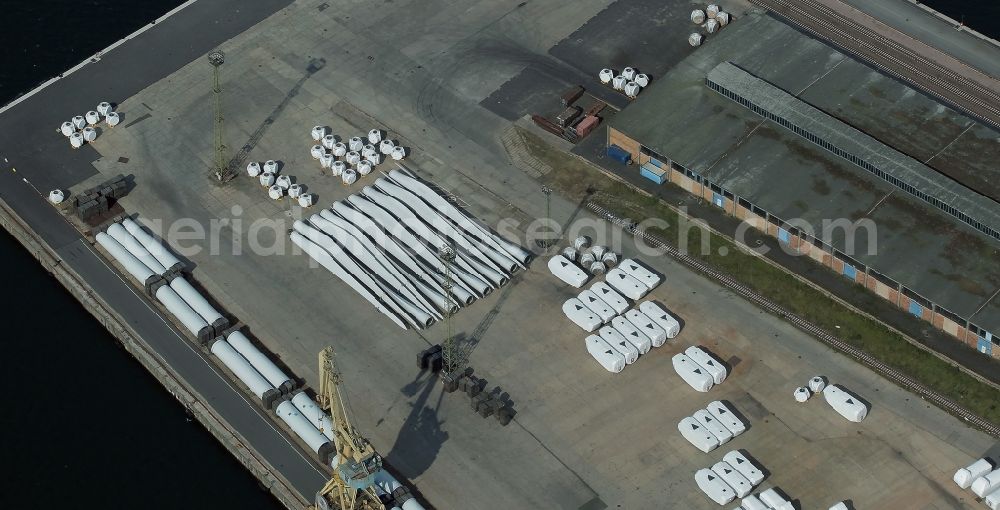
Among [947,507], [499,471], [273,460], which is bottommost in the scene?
[947,507]

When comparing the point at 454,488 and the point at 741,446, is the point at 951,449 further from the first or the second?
the point at 454,488

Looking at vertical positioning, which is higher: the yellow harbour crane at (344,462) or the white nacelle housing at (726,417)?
the yellow harbour crane at (344,462)

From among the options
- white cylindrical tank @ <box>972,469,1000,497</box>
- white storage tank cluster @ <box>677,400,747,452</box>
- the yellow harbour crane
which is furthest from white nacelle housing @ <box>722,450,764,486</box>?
the yellow harbour crane

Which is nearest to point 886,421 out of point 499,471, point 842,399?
point 842,399

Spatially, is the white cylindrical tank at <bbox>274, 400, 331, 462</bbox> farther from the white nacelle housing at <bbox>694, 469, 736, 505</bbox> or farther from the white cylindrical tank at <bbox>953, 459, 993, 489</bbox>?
the white cylindrical tank at <bbox>953, 459, 993, 489</bbox>

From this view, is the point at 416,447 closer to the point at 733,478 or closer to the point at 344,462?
the point at 344,462

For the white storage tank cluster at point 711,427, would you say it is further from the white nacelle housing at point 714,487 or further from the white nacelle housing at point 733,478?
the white nacelle housing at point 714,487

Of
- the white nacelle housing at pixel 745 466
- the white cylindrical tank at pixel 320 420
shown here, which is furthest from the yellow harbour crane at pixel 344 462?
the white nacelle housing at pixel 745 466

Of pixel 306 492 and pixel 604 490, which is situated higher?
pixel 306 492
